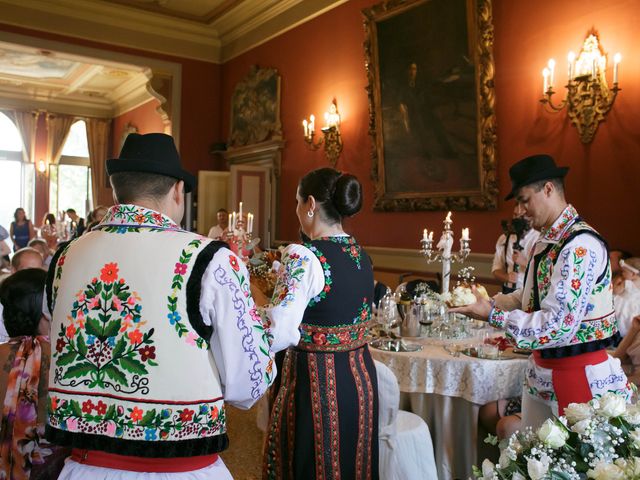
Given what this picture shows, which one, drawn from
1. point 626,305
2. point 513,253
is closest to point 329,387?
point 626,305

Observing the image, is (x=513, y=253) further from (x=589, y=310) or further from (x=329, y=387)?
(x=329, y=387)

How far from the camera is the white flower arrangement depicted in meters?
1.02

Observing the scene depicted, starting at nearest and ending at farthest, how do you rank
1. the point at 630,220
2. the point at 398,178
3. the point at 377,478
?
1. the point at 377,478
2. the point at 630,220
3. the point at 398,178

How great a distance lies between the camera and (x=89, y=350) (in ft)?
4.68

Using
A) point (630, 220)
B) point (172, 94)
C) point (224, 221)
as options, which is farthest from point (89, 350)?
point (172, 94)

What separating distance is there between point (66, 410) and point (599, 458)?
4.02 ft

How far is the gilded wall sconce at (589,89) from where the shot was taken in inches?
195

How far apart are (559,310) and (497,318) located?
239 millimetres

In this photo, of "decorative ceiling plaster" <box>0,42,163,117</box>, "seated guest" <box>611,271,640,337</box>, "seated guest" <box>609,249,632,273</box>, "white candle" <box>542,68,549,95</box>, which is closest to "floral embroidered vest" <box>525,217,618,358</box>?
"seated guest" <box>611,271,640,337</box>

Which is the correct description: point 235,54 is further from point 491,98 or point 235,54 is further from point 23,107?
point 23,107

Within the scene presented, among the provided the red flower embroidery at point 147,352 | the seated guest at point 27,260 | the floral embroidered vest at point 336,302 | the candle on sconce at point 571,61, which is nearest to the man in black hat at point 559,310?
the floral embroidered vest at point 336,302

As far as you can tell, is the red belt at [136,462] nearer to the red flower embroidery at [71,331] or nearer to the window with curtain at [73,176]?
the red flower embroidery at [71,331]

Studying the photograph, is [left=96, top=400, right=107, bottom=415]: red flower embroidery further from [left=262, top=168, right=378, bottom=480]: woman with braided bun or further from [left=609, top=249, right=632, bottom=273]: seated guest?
[left=609, top=249, right=632, bottom=273]: seated guest

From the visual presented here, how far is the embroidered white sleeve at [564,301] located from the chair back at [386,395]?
606 millimetres
